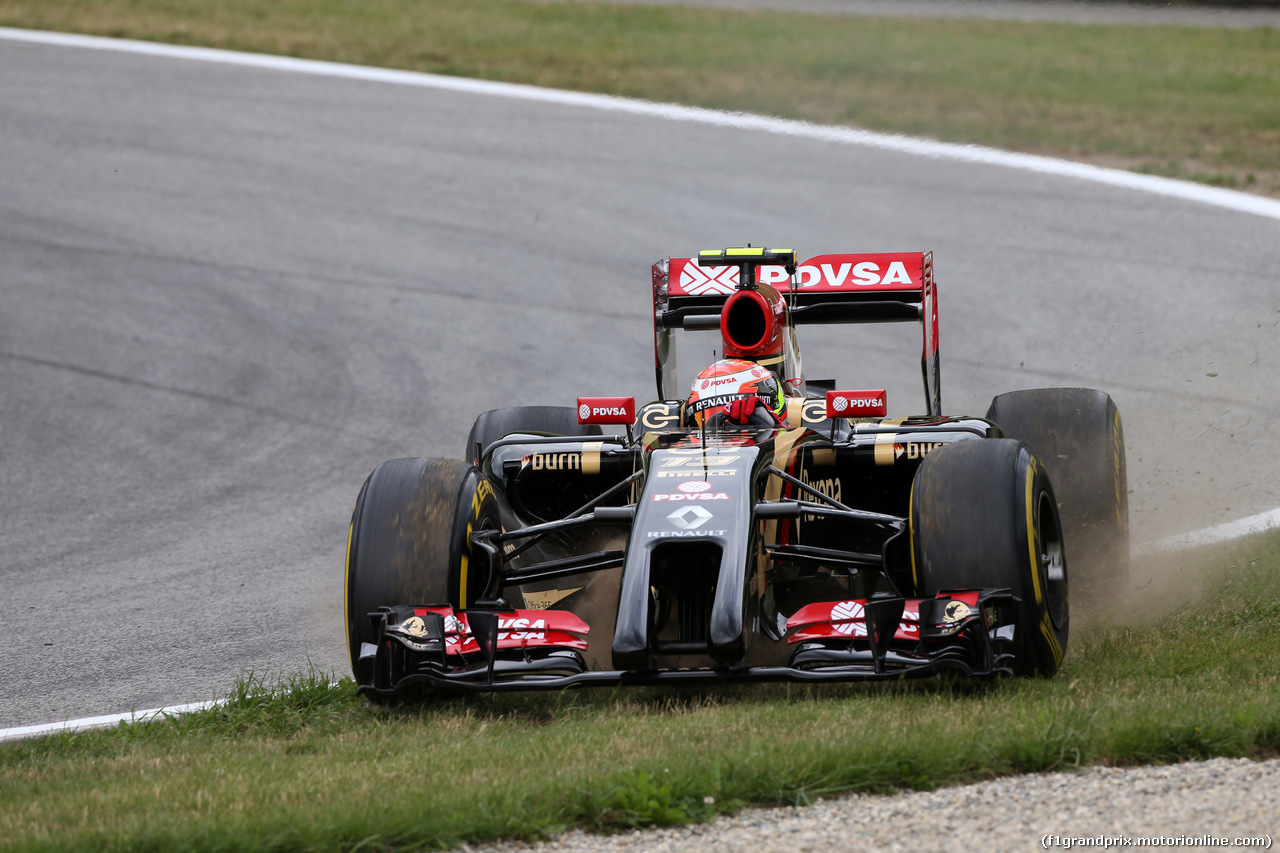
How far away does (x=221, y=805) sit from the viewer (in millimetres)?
4887

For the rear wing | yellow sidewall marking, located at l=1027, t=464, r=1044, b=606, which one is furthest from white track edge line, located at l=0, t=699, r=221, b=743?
yellow sidewall marking, located at l=1027, t=464, r=1044, b=606

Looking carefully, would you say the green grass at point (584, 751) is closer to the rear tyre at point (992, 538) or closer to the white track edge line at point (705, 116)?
the rear tyre at point (992, 538)

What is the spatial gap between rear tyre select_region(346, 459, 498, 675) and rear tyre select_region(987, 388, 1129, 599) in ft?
11.0

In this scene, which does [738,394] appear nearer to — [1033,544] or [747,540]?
[747,540]

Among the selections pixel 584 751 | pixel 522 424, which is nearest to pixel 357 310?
pixel 522 424

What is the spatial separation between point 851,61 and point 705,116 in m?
2.95

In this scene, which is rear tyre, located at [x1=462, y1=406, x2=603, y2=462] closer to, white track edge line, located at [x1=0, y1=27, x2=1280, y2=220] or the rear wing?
the rear wing

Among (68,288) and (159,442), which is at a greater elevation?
(68,288)

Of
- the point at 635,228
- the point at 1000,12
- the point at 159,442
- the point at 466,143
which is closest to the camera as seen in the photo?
the point at 159,442

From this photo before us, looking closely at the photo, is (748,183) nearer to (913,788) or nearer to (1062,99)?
(1062,99)

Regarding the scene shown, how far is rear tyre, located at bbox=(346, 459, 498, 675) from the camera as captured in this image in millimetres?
6363

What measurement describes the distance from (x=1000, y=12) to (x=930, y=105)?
5.28m

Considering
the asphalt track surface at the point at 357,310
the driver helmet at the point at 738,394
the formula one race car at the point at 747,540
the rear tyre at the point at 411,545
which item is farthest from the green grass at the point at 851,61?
the rear tyre at the point at 411,545

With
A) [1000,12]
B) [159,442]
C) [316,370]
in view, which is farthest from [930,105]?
[159,442]
